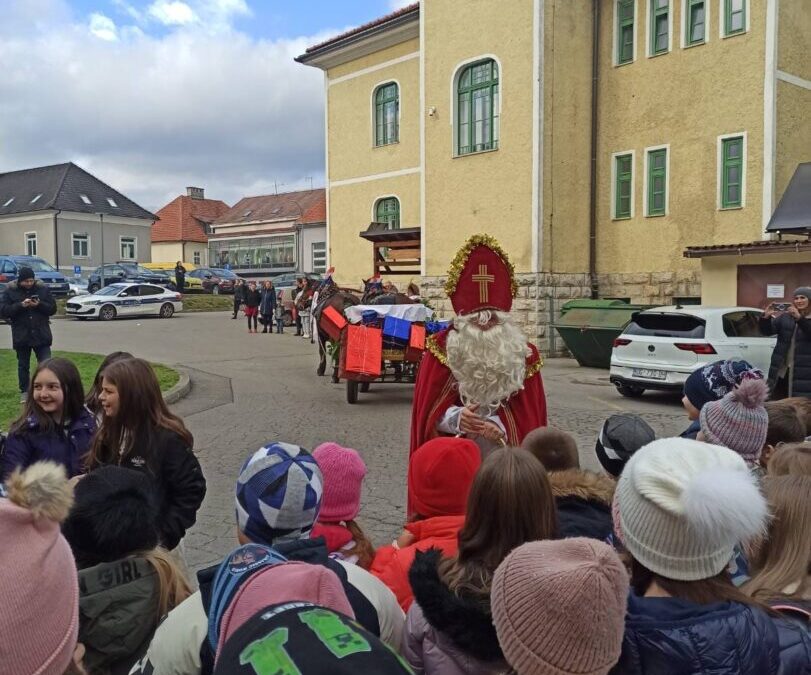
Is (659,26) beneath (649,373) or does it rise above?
above

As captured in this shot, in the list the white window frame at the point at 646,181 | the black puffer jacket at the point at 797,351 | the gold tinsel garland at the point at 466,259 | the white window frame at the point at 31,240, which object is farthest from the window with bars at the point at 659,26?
the white window frame at the point at 31,240

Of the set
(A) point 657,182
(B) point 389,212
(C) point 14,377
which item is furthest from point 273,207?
(C) point 14,377

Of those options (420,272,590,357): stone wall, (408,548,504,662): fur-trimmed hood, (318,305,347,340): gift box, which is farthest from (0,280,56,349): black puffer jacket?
(408,548,504,662): fur-trimmed hood

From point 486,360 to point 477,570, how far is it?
2024 mm

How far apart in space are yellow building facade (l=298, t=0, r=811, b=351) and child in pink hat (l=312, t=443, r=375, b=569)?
16.5 metres

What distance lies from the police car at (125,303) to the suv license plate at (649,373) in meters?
23.6

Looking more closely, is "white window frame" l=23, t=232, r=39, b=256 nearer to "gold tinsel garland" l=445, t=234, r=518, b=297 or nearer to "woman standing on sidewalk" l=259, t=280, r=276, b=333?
"woman standing on sidewalk" l=259, t=280, r=276, b=333

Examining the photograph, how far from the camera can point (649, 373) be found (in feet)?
40.2

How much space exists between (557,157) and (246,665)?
19.5m

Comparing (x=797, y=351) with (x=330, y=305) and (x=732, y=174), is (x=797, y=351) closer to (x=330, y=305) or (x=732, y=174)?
(x=330, y=305)

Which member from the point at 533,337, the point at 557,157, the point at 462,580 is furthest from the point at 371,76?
the point at 462,580

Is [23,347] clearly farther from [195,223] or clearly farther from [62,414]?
[195,223]

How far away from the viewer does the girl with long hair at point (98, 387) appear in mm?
3871

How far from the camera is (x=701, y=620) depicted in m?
1.68
